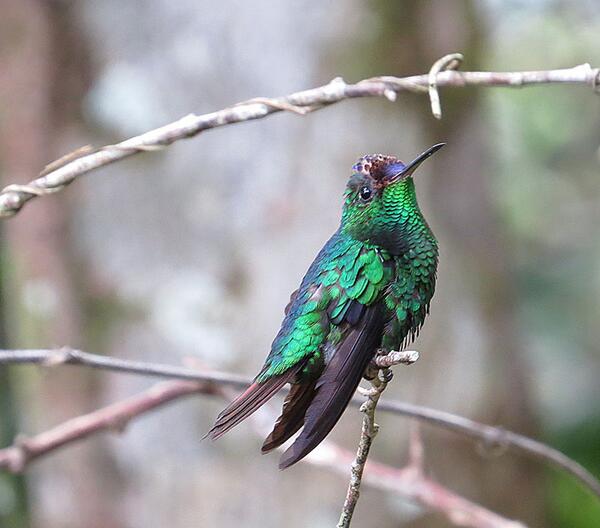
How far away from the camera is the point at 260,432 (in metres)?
2.70

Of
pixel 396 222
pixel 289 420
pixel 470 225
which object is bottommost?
pixel 289 420

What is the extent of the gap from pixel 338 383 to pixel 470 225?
2498 mm

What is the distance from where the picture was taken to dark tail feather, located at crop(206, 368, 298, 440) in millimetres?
1291

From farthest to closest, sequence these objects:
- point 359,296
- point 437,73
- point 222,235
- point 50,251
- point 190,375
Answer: point 50,251
point 222,235
point 190,375
point 437,73
point 359,296

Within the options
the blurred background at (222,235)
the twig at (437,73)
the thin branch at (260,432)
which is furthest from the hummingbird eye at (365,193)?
the blurred background at (222,235)

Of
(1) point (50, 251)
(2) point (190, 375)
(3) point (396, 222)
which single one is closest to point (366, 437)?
(3) point (396, 222)

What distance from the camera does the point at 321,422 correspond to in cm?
124

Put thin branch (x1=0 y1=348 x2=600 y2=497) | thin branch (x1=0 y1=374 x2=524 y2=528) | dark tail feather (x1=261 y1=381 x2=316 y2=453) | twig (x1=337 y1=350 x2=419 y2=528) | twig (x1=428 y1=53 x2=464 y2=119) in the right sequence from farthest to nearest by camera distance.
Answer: thin branch (x1=0 y1=374 x2=524 y2=528)
thin branch (x1=0 y1=348 x2=600 y2=497)
twig (x1=428 y1=53 x2=464 y2=119)
dark tail feather (x1=261 y1=381 x2=316 y2=453)
twig (x1=337 y1=350 x2=419 y2=528)

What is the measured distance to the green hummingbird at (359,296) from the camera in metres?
1.36

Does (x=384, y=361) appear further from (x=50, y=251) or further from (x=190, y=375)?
(x=50, y=251)

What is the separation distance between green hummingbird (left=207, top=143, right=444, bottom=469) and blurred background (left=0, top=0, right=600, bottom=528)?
196 centimetres

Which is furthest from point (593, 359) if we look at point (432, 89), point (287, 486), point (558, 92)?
point (432, 89)

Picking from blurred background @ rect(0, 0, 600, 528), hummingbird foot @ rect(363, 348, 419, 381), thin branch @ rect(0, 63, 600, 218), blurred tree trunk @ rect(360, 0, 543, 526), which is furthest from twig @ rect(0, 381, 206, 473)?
hummingbird foot @ rect(363, 348, 419, 381)

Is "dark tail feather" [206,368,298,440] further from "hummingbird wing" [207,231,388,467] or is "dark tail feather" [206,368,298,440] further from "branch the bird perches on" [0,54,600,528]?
"branch the bird perches on" [0,54,600,528]
